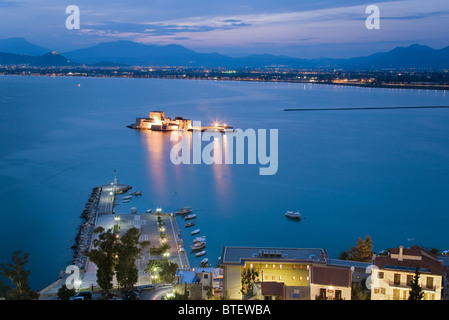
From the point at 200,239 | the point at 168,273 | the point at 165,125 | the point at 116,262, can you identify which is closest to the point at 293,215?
the point at 200,239

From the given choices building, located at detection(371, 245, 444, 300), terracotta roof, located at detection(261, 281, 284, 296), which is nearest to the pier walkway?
terracotta roof, located at detection(261, 281, 284, 296)

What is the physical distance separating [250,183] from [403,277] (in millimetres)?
5242

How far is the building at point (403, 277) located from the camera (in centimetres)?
279

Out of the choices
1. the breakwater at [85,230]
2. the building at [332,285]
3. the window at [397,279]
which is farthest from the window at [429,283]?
the breakwater at [85,230]

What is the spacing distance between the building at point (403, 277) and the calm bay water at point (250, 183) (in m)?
2.23

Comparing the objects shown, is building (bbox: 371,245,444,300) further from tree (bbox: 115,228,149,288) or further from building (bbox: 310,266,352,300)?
tree (bbox: 115,228,149,288)

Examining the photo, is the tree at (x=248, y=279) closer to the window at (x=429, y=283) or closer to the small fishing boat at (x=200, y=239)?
the window at (x=429, y=283)

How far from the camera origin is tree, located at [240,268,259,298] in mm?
3273

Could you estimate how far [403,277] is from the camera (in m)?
2.82

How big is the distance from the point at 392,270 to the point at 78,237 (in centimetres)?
381

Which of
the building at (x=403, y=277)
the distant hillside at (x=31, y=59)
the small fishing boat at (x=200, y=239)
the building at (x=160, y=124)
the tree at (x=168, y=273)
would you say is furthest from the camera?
the distant hillside at (x=31, y=59)

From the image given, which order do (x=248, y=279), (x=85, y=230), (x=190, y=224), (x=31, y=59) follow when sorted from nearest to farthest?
(x=248, y=279) < (x=85, y=230) < (x=190, y=224) < (x=31, y=59)

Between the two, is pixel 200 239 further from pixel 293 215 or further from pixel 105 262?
pixel 105 262
